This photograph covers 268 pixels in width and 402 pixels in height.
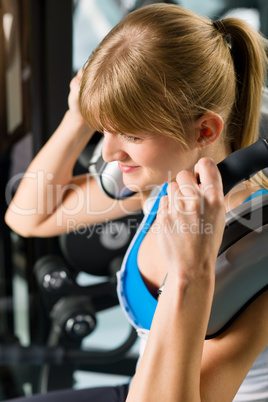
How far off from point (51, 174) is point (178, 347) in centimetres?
54

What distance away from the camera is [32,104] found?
1.42m

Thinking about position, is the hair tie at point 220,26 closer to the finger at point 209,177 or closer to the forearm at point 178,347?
the finger at point 209,177

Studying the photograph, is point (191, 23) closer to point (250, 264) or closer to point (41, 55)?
point (250, 264)

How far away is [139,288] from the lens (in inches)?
32.3

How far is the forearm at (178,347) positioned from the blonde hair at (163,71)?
0.24 m

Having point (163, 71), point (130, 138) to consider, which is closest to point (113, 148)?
point (130, 138)

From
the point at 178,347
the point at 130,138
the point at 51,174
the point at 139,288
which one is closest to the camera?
the point at 178,347

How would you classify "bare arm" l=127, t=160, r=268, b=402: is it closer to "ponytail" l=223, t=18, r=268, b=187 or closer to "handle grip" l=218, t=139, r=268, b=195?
"handle grip" l=218, t=139, r=268, b=195

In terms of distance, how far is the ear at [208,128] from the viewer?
699 mm

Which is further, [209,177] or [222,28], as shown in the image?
[222,28]

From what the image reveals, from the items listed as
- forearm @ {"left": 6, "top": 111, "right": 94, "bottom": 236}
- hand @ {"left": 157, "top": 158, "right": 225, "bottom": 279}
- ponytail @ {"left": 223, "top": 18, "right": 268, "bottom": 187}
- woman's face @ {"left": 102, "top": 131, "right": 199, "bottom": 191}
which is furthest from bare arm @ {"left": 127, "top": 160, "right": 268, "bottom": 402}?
forearm @ {"left": 6, "top": 111, "right": 94, "bottom": 236}

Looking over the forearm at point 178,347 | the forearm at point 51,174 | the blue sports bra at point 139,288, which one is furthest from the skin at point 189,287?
the forearm at point 51,174

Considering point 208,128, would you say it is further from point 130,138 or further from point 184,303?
point 184,303

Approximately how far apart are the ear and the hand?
0.13 m
